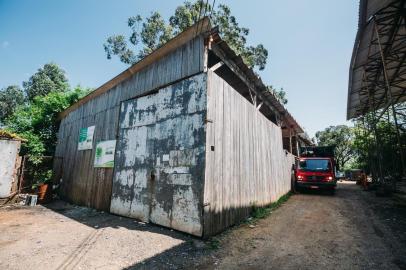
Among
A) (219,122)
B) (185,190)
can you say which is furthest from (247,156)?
(185,190)

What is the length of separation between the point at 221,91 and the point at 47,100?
16.7m

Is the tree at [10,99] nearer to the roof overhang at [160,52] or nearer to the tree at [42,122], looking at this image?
the tree at [42,122]

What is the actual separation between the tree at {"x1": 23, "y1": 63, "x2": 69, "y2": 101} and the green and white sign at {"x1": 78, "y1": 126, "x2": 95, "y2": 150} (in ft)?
62.9

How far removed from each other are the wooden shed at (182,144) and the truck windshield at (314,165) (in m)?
3.99

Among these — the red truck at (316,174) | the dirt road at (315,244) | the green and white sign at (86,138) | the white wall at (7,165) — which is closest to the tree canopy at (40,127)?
the white wall at (7,165)

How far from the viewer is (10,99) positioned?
3609cm

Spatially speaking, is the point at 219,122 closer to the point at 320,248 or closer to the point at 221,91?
the point at 221,91

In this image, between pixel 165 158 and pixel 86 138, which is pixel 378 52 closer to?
pixel 165 158

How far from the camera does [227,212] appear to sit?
627 cm

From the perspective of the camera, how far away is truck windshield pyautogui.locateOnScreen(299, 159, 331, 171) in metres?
13.4

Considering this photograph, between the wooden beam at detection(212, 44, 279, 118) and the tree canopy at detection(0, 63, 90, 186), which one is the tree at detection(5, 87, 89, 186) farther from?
the wooden beam at detection(212, 44, 279, 118)

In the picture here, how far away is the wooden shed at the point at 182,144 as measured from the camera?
5.86 m

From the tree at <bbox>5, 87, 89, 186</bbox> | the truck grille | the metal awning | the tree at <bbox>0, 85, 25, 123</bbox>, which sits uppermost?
the tree at <bbox>0, 85, 25, 123</bbox>

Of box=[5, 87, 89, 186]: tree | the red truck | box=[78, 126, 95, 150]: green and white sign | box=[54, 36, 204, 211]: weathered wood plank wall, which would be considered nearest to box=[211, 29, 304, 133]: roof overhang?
box=[54, 36, 204, 211]: weathered wood plank wall
